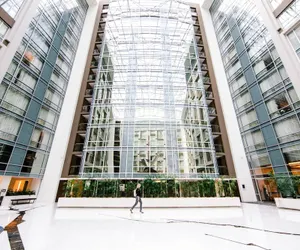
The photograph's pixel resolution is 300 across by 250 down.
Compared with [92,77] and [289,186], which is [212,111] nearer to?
[289,186]

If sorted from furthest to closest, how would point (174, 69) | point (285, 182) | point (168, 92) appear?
point (174, 69)
point (168, 92)
point (285, 182)

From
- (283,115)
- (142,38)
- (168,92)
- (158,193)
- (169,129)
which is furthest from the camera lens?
(142,38)

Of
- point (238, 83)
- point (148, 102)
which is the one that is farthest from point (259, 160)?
point (148, 102)

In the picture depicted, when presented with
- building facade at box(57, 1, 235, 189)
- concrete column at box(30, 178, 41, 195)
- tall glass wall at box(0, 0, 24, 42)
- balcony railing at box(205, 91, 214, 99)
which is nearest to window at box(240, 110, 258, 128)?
building facade at box(57, 1, 235, 189)

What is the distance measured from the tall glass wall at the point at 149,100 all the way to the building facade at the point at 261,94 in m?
3.93

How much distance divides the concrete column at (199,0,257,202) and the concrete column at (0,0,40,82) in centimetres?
1870

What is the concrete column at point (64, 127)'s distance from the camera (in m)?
14.8

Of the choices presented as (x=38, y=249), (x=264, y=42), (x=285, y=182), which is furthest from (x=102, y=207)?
(x=264, y=42)

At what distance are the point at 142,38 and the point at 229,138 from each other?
57.0ft

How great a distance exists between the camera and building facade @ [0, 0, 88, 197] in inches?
545

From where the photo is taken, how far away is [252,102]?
1669 cm

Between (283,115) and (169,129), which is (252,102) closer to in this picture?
(283,115)

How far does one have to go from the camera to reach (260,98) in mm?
15867

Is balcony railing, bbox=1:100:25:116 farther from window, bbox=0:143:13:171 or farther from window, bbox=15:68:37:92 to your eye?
window, bbox=0:143:13:171
